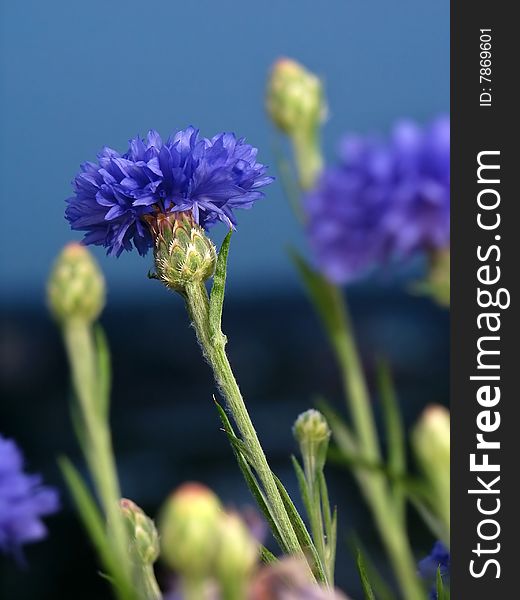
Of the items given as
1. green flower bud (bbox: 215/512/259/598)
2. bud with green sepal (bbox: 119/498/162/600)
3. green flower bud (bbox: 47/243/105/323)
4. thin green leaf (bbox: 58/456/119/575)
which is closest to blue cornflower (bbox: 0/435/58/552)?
thin green leaf (bbox: 58/456/119/575)

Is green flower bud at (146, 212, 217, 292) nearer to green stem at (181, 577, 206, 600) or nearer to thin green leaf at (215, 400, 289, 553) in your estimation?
thin green leaf at (215, 400, 289, 553)

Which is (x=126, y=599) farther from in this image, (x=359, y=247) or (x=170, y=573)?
(x=359, y=247)

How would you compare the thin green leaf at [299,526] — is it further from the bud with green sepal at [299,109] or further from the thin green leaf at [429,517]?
the bud with green sepal at [299,109]

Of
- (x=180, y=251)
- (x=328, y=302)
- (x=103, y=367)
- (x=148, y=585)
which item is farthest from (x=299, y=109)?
(x=148, y=585)

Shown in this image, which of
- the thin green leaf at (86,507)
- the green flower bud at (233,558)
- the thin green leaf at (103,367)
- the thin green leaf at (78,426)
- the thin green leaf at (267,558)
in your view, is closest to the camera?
the green flower bud at (233,558)

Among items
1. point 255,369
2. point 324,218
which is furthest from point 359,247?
point 255,369

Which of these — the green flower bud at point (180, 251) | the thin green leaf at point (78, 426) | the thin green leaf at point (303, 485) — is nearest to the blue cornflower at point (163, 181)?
the green flower bud at point (180, 251)
